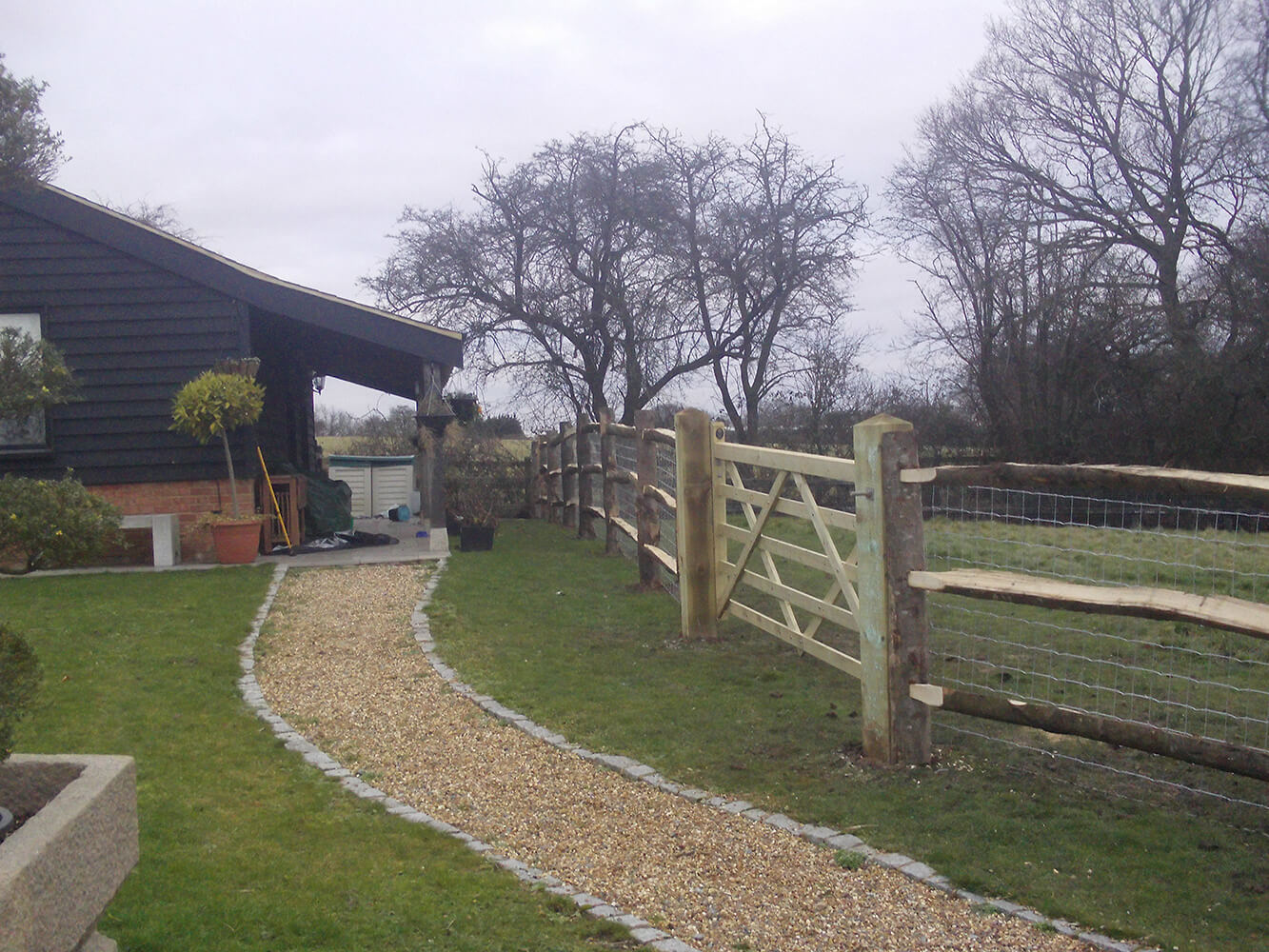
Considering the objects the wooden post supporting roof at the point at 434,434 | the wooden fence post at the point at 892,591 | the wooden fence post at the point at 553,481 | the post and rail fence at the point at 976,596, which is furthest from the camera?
the wooden fence post at the point at 553,481

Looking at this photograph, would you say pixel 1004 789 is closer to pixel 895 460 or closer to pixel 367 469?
pixel 895 460

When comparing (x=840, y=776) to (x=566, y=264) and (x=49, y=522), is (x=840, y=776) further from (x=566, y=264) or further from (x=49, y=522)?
(x=566, y=264)

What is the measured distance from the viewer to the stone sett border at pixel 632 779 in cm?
326

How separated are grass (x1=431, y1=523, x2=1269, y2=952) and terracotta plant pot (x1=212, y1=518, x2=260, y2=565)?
3.53 meters

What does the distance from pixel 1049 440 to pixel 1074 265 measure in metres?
3.15

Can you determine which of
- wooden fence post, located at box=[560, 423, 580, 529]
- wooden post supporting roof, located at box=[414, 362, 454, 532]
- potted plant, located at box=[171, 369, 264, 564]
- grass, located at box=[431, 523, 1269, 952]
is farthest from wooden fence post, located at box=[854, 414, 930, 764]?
wooden fence post, located at box=[560, 423, 580, 529]

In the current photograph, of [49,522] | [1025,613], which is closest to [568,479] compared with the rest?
[1025,613]

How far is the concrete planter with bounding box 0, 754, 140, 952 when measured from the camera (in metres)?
2.30

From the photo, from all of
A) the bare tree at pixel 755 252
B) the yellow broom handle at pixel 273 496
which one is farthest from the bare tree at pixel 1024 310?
the yellow broom handle at pixel 273 496

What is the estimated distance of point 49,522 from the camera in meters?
3.19

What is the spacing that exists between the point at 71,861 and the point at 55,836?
12 cm

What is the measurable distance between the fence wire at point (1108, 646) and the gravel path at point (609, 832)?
51.8 inches

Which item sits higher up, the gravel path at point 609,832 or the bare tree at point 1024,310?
the bare tree at point 1024,310

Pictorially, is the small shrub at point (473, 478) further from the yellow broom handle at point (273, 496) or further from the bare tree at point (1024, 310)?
the bare tree at point (1024, 310)
